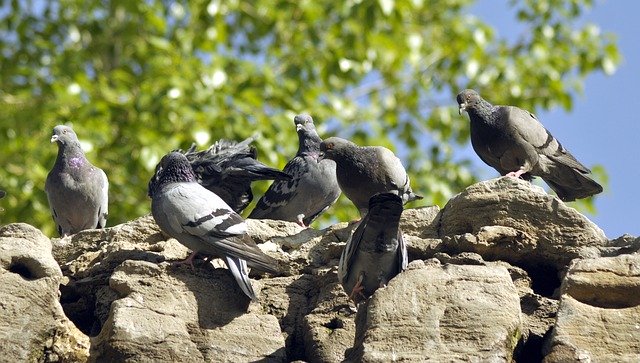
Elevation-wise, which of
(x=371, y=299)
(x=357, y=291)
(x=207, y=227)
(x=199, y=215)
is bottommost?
(x=371, y=299)

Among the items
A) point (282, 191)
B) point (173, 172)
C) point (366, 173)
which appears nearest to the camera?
point (173, 172)

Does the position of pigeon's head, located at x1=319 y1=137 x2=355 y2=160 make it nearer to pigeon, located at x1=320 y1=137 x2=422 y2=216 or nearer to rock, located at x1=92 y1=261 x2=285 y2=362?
pigeon, located at x1=320 y1=137 x2=422 y2=216

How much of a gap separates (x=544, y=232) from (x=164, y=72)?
8.16 m

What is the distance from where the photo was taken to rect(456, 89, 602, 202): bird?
10.4 m

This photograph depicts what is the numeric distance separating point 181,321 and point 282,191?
12.7ft

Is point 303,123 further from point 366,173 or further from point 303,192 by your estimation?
point 366,173

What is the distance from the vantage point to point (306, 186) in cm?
1175

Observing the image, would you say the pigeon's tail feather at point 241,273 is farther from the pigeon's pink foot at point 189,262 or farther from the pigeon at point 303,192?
the pigeon at point 303,192

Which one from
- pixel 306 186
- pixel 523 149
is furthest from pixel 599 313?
pixel 306 186

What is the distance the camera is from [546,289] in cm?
855

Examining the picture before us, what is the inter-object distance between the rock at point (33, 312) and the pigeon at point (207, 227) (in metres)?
0.91

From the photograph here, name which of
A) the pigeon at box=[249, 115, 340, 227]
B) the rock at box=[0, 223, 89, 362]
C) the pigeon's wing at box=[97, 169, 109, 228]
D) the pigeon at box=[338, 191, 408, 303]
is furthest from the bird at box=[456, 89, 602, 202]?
the rock at box=[0, 223, 89, 362]

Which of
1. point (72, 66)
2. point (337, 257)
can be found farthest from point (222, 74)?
point (337, 257)

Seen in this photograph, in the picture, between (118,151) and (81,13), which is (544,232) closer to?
(118,151)
